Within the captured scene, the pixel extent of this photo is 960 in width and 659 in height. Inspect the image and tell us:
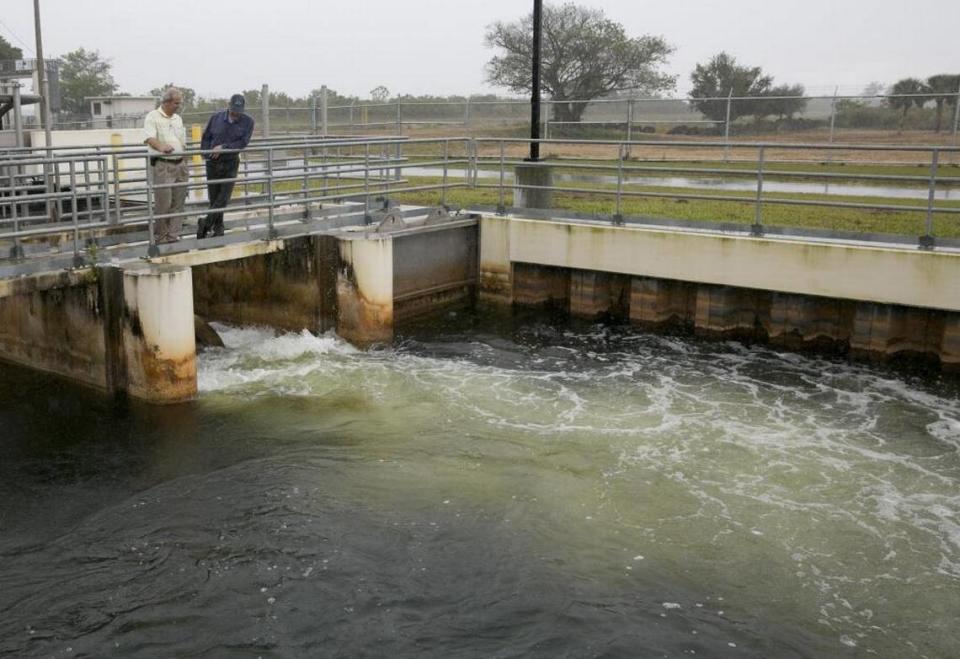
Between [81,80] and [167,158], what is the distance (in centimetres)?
6697

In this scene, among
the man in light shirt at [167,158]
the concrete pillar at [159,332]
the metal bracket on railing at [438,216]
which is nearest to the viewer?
the concrete pillar at [159,332]

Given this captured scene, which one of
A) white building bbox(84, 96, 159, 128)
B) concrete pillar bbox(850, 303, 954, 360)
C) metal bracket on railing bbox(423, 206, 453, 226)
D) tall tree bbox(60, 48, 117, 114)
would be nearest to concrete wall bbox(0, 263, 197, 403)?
metal bracket on railing bbox(423, 206, 453, 226)

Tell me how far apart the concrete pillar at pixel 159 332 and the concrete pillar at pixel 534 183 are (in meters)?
7.09

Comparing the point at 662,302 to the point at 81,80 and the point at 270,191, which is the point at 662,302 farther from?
the point at 81,80

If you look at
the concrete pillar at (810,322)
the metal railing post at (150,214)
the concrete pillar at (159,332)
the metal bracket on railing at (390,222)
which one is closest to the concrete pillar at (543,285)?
the metal bracket on railing at (390,222)

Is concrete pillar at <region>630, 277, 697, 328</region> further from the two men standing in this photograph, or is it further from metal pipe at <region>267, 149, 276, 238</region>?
the two men standing

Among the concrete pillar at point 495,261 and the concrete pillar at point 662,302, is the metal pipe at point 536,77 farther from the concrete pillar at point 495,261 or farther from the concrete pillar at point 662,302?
the concrete pillar at point 662,302

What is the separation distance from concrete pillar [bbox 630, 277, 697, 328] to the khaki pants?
21.7 feet

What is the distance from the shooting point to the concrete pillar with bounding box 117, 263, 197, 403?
10.9 m

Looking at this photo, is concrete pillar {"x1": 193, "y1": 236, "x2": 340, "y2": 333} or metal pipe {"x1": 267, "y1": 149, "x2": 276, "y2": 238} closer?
metal pipe {"x1": 267, "y1": 149, "x2": 276, "y2": 238}

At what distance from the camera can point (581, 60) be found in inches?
1585

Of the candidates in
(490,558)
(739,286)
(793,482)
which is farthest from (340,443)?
(739,286)

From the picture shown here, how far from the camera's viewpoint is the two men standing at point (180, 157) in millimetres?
Answer: 11828

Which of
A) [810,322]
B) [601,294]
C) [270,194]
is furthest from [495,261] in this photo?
[810,322]
